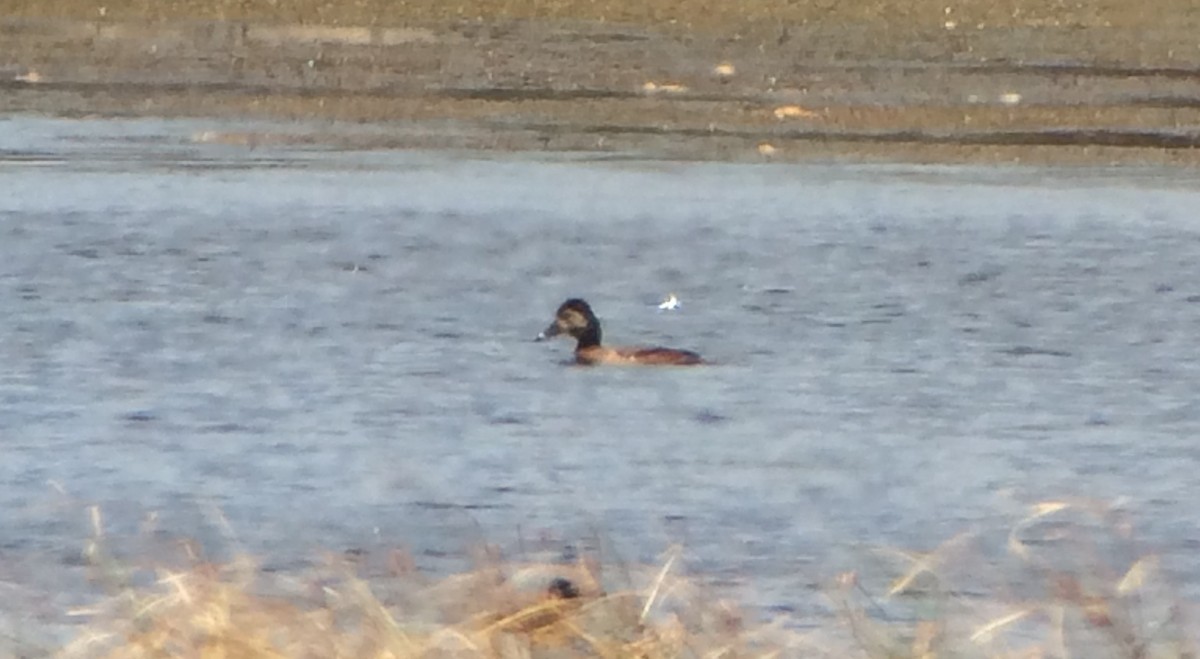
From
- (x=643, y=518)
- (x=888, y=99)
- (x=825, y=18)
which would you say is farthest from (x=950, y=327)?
(x=825, y=18)

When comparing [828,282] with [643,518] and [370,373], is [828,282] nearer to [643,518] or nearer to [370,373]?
[370,373]

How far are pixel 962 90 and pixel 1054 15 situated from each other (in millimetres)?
2720

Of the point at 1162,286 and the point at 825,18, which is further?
the point at 825,18

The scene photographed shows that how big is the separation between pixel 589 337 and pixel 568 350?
13.4 inches

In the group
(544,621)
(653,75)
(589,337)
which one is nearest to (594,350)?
(589,337)

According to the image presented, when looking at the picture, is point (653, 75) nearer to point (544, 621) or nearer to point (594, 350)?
point (594, 350)

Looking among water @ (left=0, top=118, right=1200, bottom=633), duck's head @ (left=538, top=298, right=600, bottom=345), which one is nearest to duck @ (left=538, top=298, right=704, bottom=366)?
duck's head @ (left=538, top=298, right=600, bottom=345)

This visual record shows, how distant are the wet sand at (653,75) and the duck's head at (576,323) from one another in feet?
18.6

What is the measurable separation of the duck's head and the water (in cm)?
13

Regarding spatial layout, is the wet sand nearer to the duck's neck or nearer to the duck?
the duck

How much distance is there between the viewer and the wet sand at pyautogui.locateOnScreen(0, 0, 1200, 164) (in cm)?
1789

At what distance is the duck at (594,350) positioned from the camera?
36.6 feet

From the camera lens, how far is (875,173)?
1686 cm

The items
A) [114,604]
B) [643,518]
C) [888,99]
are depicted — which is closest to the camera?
[114,604]
